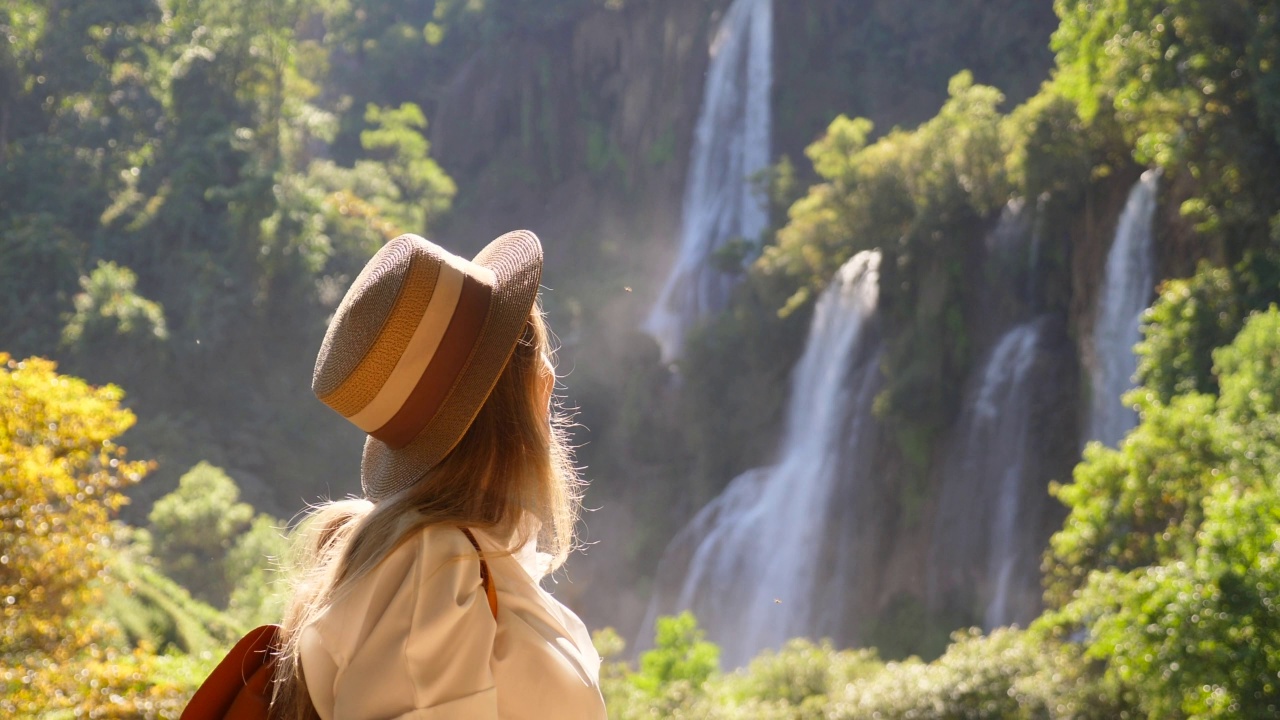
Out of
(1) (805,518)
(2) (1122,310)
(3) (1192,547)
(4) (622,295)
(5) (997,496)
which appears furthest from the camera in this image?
(4) (622,295)

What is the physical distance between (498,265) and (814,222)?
1773cm

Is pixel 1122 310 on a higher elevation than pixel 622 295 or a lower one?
lower

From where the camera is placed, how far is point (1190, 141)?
1111 centimetres

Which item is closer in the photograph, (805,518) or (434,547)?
(434,547)

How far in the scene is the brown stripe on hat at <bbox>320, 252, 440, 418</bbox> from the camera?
51.5 inches

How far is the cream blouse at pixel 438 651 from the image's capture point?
1177mm

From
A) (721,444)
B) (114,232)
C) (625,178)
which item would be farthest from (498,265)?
(625,178)

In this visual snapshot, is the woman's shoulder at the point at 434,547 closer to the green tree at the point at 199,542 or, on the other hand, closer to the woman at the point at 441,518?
the woman at the point at 441,518

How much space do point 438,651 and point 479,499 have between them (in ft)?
0.73

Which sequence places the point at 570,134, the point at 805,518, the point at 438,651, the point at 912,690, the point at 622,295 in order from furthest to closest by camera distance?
1. the point at 570,134
2. the point at 622,295
3. the point at 805,518
4. the point at 912,690
5. the point at 438,651

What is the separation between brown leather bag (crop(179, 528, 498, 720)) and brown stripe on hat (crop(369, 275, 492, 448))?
0.15m

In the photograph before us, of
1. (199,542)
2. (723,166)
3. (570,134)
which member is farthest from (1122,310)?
(570,134)

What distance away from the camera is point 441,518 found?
130cm

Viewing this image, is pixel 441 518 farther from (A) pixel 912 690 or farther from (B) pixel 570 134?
(B) pixel 570 134
